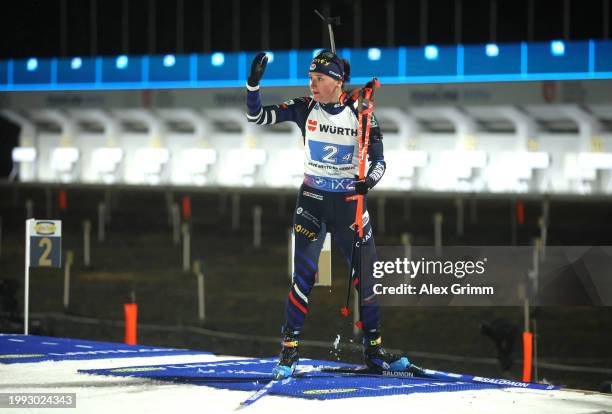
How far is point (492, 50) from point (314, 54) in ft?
23.9

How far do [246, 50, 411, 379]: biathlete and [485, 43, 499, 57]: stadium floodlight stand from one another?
35.2 meters

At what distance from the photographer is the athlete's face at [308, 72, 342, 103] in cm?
802

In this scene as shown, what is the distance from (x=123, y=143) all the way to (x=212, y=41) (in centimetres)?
679

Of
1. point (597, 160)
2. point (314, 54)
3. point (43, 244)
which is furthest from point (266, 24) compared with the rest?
point (43, 244)

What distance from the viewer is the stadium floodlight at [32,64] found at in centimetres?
5078

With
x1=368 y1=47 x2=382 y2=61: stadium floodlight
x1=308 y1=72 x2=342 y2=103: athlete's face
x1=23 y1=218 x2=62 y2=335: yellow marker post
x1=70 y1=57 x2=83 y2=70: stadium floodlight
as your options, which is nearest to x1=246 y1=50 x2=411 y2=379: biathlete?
x1=308 y1=72 x2=342 y2=103: athlete's face

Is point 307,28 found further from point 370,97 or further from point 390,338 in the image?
point 370,97

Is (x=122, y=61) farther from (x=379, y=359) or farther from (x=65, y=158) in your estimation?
(x=379, y=359)

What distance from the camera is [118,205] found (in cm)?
3831

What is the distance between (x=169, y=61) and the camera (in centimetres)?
4822

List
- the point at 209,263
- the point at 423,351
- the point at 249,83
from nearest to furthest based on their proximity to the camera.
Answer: the point at 249,83 < the point at 423,351 < the point at 209,263

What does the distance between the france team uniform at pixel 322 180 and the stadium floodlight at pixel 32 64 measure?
44963mm

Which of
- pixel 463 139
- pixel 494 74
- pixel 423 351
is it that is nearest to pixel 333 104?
pixel 423 351

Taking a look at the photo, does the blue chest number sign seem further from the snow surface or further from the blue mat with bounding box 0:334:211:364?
the blue mat with bounding box 0:334:211:364
